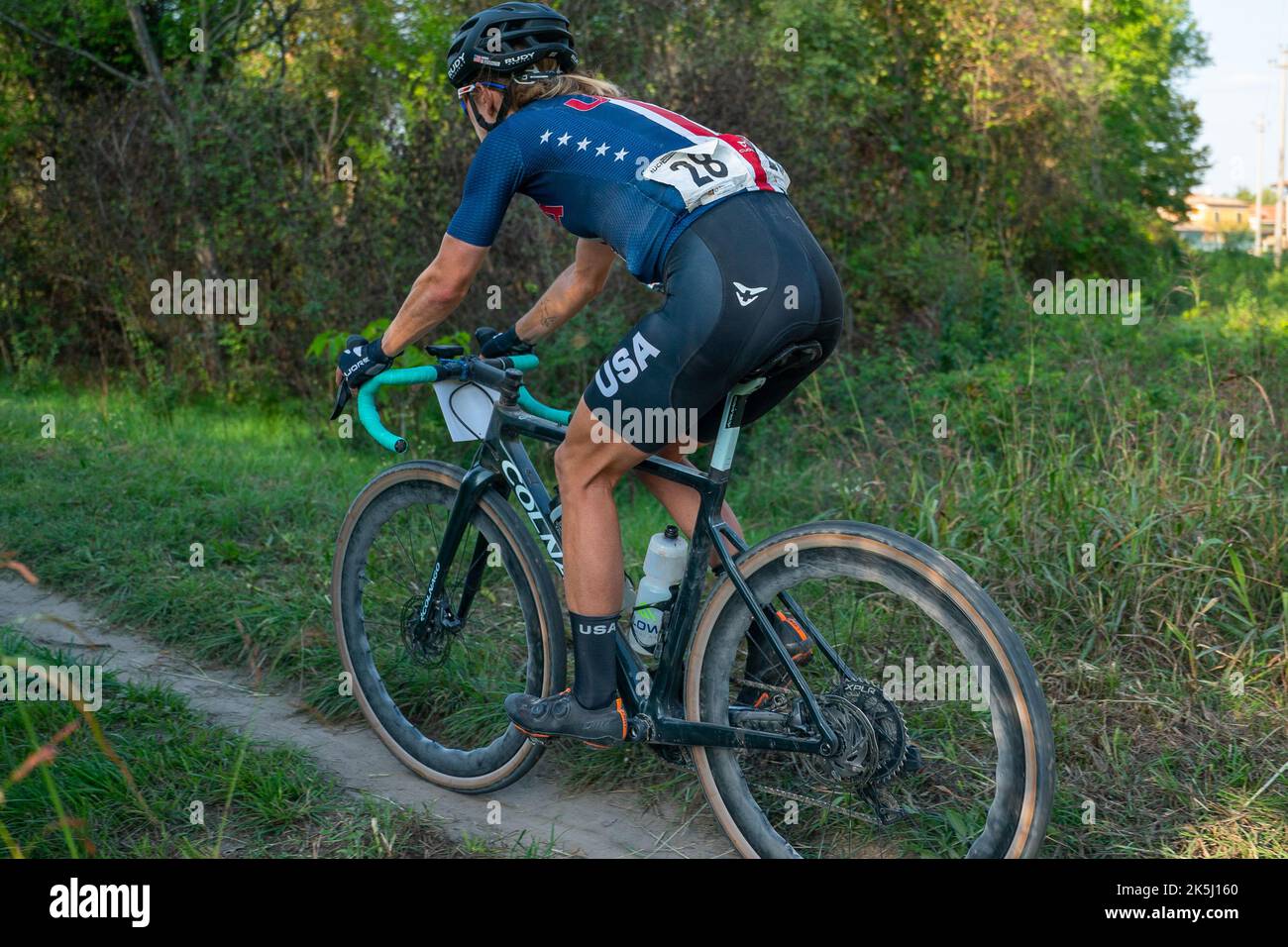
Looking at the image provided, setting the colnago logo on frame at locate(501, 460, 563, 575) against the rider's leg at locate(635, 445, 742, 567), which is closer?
the rider's leg at locate(635, 445, 742, 567)

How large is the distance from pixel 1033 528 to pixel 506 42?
9.02 feet

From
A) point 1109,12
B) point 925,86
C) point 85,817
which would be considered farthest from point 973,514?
point 1109,12

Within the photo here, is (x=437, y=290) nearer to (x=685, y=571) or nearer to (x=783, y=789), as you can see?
(x=685, y=571)

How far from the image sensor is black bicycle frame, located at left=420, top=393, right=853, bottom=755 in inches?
120

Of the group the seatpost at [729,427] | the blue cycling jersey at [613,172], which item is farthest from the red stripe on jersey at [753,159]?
the seatpost at [729,427]

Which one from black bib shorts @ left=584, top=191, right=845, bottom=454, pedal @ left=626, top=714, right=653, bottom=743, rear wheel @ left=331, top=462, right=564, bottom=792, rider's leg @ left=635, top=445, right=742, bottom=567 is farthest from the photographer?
rear wheel @ left=331, top=462, right=564, bottom=792

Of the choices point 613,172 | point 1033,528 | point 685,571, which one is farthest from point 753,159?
point 1033,528

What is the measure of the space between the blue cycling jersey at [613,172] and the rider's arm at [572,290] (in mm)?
383

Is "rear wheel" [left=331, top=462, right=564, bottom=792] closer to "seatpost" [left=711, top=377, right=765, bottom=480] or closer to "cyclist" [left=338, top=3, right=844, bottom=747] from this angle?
"cyclist" [left=338, top=3, right=844, bottom=747]

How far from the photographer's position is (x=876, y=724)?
2.96m

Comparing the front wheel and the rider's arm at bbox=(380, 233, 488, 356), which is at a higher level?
the rider's arm at bbox=(380, 233, 488, 356)

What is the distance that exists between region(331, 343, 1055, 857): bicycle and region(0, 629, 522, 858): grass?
14.8 inches

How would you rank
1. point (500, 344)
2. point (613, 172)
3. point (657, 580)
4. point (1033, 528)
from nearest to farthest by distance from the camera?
point (613, 172)
point (657, 580)
point (500, 344)
point (1033, 528)
